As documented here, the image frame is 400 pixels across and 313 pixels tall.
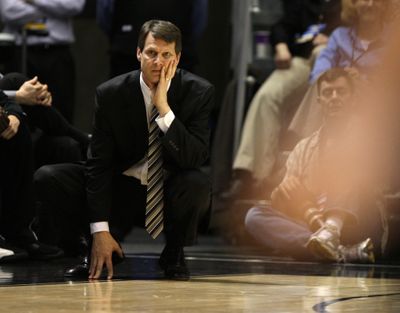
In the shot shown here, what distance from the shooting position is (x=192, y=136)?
189 inches

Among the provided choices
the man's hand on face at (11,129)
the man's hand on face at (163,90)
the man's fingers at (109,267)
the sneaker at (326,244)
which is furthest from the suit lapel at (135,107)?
the sneaker at (326,244)

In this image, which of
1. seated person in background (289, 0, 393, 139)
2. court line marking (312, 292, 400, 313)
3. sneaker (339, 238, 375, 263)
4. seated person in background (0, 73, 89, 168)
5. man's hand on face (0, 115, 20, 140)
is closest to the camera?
court line marking (312, 292, 400, 313)

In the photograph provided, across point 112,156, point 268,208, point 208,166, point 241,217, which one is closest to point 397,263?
point 268,208

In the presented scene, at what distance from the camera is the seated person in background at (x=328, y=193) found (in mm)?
6172

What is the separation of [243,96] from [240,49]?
13.8 inches

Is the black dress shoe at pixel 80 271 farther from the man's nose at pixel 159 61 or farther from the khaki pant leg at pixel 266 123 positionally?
the khaki pant leg at pixel 266 123

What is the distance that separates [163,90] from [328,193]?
1.74m

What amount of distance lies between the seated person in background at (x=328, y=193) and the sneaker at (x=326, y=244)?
2 centimetres

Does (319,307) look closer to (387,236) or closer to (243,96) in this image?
(387,236)

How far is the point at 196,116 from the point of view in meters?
4.91

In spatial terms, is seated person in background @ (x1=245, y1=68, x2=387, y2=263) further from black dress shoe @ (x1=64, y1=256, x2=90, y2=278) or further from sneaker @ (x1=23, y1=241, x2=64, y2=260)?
black dress shoe @ (x1=64, y1=256, x2=90, y2=278)

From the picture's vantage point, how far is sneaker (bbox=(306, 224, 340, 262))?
592 centimetres

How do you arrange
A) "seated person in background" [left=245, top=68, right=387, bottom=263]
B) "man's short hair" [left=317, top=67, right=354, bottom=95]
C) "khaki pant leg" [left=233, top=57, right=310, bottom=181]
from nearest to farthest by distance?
"seated person in background" [left=245, top=68, right=387, bottom=263]
"man's short hair" [left=317, top=67, right=354, bottom=95]
"khaki pant leg" [left=233, top=57, right=310, bottom=181]

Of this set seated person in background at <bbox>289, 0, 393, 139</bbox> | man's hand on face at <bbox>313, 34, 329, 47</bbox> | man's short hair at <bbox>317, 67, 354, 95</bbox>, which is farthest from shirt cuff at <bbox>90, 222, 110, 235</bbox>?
man's hand on face at <bbox>313, 34, 329, 47</bbox>
